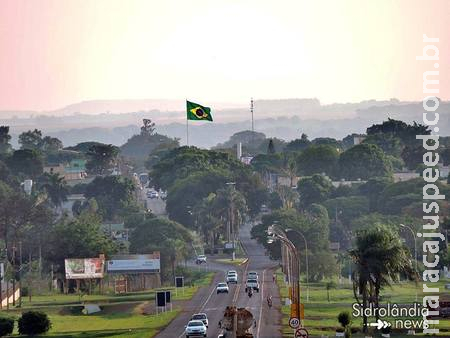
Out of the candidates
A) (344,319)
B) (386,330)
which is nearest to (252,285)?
(344,319)

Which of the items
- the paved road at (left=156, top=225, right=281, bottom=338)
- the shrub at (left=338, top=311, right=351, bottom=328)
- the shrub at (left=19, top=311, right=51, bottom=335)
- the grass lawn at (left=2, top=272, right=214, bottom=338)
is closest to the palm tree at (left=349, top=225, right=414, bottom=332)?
the shrub at (left=338, top=311, right=351, bottom=328)

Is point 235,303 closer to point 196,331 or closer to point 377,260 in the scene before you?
point 377,260

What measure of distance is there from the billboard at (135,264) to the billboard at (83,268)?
2.16m

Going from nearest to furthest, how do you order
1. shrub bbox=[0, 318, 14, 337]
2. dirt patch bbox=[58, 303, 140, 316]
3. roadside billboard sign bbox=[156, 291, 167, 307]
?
shrub bbox=[0, 318, 14, 337]
roadside billboard sign bbox=[156, 291, 167, 307]
dirt patch bbox=[58, 303, 140, 316]

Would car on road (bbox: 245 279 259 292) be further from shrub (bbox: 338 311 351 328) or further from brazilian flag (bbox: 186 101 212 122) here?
brazilian flag (bbox: 186 101 212 122)

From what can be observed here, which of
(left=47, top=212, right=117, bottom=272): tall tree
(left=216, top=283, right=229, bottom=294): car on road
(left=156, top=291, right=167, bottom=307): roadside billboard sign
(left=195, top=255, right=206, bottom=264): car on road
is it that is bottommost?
(left=156, top=291, right=167, bottom=307): roadside billboard sign

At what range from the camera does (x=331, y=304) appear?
403ft

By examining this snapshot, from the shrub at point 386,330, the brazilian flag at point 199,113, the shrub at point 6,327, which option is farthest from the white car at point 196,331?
the brazilian flag at point 199,113

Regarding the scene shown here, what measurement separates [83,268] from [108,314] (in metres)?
32.6

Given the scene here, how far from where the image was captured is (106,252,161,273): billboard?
529 feet

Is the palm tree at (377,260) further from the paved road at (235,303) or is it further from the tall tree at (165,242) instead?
the tall tree at (165,242)

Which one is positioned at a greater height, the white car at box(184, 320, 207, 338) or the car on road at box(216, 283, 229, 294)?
the car on road at box(216, 283, 229, 294)

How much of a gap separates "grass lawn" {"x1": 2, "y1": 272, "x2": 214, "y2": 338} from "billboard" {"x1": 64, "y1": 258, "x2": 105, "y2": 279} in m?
4.53

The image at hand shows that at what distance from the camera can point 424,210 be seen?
196 meters
